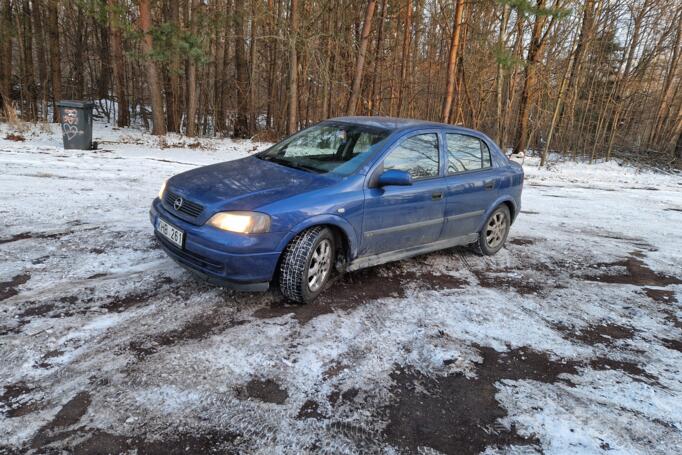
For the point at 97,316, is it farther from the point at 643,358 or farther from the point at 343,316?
the point at 643,358

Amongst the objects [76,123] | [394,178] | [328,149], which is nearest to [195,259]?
[328,149]

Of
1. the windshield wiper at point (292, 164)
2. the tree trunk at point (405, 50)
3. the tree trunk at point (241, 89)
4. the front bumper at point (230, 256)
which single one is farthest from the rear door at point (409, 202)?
the tree trunk at point (241, 89)

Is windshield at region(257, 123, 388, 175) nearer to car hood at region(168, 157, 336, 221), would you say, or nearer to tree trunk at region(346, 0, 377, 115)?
car hood at region(168, 157, 336, 221)

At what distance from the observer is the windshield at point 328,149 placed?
4199 millimetres


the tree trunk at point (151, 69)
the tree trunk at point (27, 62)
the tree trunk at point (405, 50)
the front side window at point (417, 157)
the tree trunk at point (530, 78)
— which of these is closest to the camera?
the front side window at point (417, 157)

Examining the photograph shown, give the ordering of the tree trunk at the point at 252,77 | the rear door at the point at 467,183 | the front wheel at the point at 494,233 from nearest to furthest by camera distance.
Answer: the rear door at the point at 467,183, the front wheel at the point at 494,233, the tree trunk at the point at 252,77

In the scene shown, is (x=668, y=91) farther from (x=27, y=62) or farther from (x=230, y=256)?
(x=27, y=62)

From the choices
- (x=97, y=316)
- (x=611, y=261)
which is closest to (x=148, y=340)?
(x=97, y=316)

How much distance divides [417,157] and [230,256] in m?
2.21

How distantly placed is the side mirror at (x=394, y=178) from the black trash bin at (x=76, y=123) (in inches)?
379

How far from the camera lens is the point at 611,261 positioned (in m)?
5.88

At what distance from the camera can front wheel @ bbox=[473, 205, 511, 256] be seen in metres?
5.50

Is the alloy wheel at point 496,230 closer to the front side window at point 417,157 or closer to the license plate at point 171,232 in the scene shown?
the front side window at point 417,157

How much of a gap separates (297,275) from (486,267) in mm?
2662
